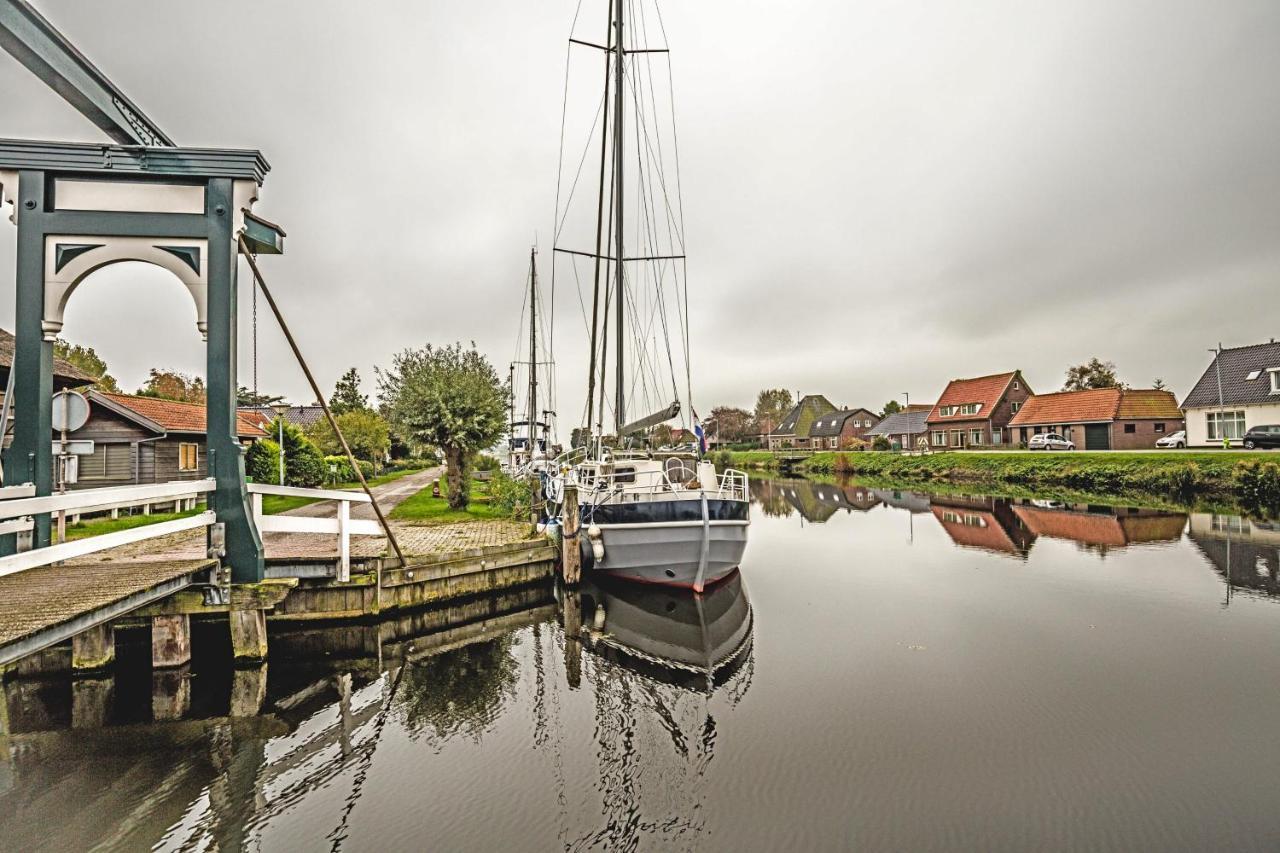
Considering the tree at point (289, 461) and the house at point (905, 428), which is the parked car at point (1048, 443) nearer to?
the house at point (905, 428)

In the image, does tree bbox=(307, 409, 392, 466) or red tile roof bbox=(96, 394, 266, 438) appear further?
tree bbox=(307, 409, 392, 466)

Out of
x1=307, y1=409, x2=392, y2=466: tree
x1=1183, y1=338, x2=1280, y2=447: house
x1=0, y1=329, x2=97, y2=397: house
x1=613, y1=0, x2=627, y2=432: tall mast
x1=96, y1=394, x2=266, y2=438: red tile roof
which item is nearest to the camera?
x1=0, y1=329, x2=97, y2=397: house

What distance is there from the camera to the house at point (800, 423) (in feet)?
277

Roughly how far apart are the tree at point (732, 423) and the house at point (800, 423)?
13.5 metres

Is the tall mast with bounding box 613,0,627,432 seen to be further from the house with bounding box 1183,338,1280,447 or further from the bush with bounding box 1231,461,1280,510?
the house with bounding box 1183,338,1280,447

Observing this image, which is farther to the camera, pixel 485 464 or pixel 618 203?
pixel 485 464

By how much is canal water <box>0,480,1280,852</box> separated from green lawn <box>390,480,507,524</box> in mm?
5974

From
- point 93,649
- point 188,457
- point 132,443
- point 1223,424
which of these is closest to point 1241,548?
point 93,649

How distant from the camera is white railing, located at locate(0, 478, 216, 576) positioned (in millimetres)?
4645

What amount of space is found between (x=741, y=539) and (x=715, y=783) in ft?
23.3

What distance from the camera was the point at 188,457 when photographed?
21422 mm

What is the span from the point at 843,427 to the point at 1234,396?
42075 millimetres

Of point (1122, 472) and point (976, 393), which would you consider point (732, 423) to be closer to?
point (976, 393)

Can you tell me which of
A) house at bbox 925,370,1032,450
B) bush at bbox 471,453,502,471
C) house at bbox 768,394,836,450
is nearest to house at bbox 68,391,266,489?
A: bush at bbox 471,453,502,471
